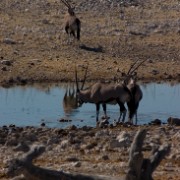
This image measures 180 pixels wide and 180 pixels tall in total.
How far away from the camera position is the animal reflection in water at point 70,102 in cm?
1893

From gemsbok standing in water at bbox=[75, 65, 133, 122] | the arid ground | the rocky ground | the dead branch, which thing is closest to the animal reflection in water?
gemsbok standing in water at bbox=[75, 65, 133, 122]

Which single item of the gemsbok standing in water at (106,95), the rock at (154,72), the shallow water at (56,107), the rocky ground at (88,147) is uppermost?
the rock at (154,72)

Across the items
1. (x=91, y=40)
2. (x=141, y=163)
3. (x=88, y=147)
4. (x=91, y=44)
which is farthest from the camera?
(x=91, y=40)

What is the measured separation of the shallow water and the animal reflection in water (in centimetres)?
7

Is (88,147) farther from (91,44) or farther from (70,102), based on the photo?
(91,44)

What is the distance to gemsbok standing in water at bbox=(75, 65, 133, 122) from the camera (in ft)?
57.9

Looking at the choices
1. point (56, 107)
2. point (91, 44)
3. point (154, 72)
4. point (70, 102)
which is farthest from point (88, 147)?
point (91, 44)

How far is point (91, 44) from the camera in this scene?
28.1 meters

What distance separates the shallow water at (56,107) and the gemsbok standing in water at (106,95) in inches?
12.2

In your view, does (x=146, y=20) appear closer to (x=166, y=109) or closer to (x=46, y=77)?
(x=46, y=77)

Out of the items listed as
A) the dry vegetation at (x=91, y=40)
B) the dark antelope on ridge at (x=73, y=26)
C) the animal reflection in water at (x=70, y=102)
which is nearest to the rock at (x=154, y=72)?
the dry vegetation at (x=91, y=40)

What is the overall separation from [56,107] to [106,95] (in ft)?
5.46

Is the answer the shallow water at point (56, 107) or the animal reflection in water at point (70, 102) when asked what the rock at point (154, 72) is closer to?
the shallow water at point (56, 107)

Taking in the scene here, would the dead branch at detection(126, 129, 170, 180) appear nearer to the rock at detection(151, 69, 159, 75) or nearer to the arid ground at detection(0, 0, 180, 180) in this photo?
the arid ground at detection(0, 0, 180, 180)
